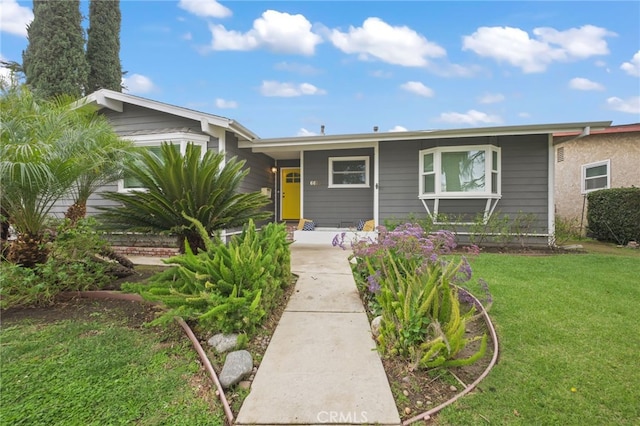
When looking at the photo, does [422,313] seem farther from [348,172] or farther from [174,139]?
[174,139]

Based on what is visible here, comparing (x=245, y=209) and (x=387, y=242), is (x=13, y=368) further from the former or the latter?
(x=387, y=242)

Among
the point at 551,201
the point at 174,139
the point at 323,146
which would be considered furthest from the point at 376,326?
the point at 551,201

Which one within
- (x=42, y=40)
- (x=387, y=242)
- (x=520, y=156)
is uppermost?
(x=42, y=40)

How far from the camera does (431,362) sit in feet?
6.77

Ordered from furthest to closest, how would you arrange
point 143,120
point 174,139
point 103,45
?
point 103,45 < point 143,120 < point 174,139

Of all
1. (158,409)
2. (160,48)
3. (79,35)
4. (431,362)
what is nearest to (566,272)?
(431,362)

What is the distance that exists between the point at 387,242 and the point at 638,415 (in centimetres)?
208

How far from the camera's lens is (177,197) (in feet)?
11.7

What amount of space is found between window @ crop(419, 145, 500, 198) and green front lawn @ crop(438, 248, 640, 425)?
3.03 meters

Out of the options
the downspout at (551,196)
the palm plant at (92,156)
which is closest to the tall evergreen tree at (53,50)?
the palm plant at (92,156)

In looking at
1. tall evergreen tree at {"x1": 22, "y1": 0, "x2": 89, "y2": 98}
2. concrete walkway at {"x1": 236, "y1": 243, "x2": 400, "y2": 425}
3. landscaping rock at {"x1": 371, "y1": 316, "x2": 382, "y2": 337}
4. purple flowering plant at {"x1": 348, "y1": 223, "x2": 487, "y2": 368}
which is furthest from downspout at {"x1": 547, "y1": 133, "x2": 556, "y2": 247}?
tall evergreen tree at {"x1": 22, "y1": 0, "x2": 89, "y2": 98}

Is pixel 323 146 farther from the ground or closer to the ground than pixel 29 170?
farther from the ground

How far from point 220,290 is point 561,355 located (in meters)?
2.77

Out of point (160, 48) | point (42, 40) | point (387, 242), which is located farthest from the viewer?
point (42, 40)
